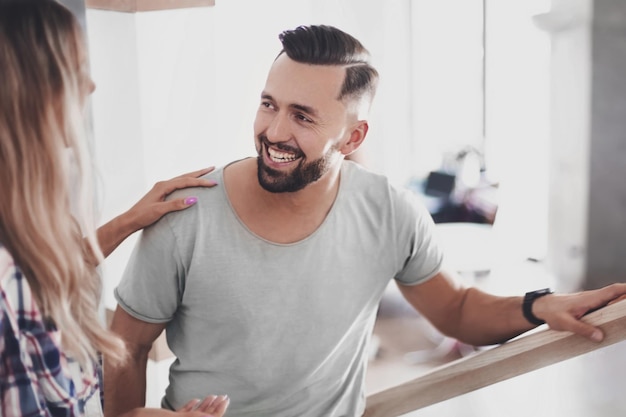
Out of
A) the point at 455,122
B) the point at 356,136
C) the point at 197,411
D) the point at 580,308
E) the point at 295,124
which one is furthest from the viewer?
the point at 455,122

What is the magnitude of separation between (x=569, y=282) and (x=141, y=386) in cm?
316

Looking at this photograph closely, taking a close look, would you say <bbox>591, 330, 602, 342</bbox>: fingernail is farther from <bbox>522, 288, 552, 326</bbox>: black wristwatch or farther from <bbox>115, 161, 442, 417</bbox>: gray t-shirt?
<bbox>115, 161, 442, 417</bbox>: gray t-shirt

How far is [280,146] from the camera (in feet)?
4.58

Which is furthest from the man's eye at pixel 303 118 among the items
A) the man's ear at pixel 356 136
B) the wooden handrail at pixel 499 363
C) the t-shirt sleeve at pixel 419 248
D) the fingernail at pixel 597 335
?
the fingernail at pixel 597 335

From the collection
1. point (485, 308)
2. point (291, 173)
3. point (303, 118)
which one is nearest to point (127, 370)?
point (291, 173)

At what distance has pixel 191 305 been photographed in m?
1.36

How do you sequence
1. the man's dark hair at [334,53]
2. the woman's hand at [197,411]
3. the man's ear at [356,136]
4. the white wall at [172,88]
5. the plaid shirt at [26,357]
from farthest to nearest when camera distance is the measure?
the white wall at [172,88] < the man's ear at [356,136] < the man's dark hair at [334,53] < the woman's hand at [197,411] < the plaid shirt at [26,357]

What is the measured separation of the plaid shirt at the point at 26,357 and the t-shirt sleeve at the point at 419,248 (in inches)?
30.7

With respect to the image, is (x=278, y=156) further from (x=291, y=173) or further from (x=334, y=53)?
(x=334, y=53)

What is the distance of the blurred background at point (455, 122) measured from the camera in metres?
2.24

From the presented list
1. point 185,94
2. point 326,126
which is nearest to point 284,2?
point 185,94

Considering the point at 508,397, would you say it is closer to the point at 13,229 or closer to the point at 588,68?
the point at 588,68

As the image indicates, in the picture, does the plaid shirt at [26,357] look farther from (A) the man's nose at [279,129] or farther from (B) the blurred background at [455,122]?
(B) the blurred background at [455,122]

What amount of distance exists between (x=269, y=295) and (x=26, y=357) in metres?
0.58
